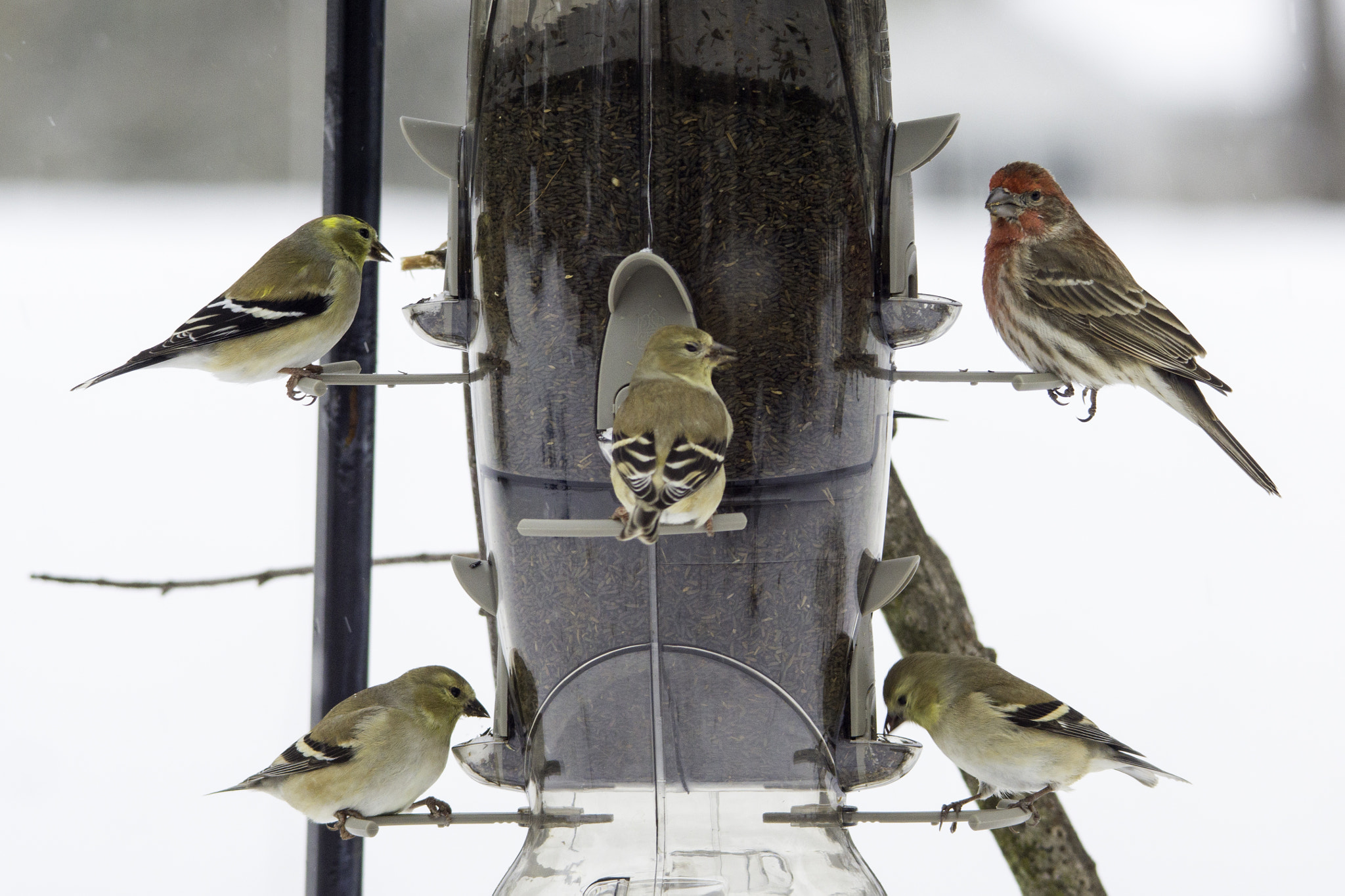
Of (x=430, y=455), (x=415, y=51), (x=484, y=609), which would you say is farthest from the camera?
(x=430, y=455)

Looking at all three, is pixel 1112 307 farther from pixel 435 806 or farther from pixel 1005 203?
pixel 435 806

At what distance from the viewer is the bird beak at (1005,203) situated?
305 cm

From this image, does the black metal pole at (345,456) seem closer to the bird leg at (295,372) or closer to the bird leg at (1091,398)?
the bird leg at (295,372)

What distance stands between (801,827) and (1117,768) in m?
0.77

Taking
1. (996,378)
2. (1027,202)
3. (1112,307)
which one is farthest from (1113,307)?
(996,378)

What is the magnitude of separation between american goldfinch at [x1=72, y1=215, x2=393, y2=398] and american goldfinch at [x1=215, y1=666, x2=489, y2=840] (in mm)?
734

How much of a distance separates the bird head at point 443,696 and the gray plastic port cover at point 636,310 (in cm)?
81

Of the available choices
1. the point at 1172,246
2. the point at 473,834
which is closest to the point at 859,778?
the point at 473,834

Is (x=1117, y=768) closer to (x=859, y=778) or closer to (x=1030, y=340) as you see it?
(x=859, y=778)

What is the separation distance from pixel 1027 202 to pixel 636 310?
4.74 feet

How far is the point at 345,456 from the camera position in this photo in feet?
9.02

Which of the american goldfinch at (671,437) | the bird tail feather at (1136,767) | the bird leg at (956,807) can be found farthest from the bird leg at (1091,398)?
the american goldfinch at (671,437)

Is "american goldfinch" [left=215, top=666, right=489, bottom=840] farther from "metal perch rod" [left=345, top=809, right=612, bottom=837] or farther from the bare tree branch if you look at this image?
the bare tree branch

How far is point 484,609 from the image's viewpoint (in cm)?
249
